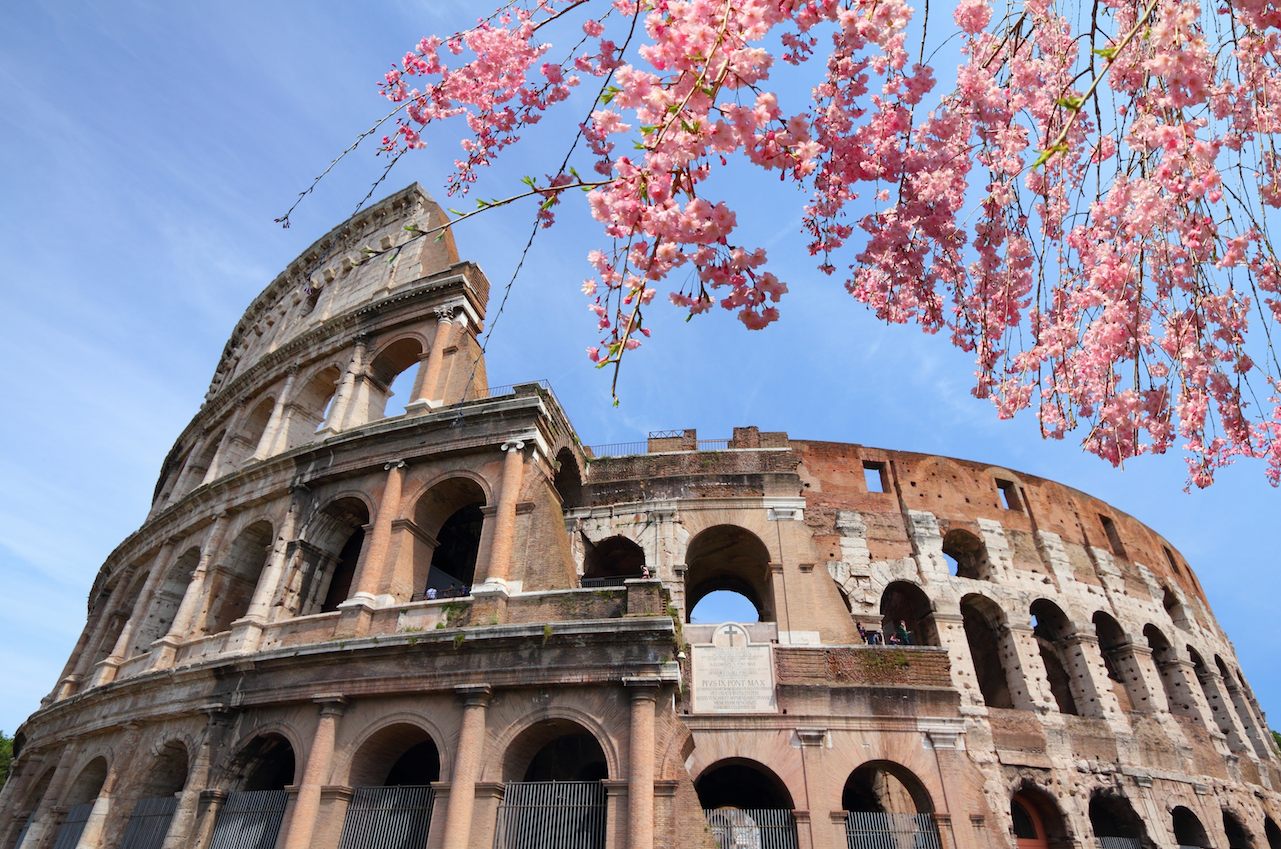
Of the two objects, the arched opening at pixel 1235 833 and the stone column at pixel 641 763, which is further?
the arched opening at pixel 1235 833

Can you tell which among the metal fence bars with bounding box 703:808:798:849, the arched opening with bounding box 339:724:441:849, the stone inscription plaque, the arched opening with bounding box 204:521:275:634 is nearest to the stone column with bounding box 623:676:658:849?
the metal fence bars with bounding box 703:808:798:849

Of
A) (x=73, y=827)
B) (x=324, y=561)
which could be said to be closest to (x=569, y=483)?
(x=324, y=561)

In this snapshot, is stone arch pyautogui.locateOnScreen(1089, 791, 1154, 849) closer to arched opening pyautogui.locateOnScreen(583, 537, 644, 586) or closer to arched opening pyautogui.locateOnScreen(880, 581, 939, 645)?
arched opening pyautogui.locateOnScreen(880, 581, 939, 645)

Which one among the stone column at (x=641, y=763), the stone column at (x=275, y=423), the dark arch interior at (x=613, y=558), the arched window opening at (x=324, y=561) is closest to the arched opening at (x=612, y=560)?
the dark arch interior at (x=613, y=558)

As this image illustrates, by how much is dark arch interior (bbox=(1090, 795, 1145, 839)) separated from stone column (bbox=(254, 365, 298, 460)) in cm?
1966

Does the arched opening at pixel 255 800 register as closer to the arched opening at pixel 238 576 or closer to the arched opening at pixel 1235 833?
the arched opening at pixel 238 576

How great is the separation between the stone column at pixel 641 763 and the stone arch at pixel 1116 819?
37.3ft

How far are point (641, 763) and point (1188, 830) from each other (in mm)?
15266

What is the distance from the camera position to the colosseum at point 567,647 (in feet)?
33.8

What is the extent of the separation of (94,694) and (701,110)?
56.3 feet

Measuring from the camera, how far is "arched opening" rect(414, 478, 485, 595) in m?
12.9

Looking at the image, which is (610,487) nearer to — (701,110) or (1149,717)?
(701,110)

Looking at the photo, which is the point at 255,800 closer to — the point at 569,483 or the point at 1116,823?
the point at 569,483

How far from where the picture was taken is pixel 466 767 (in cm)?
984
